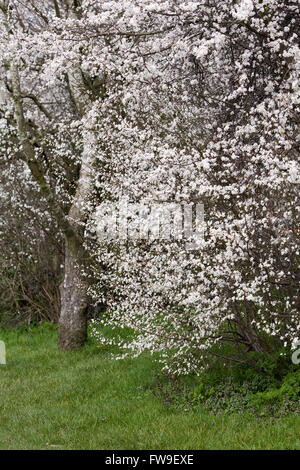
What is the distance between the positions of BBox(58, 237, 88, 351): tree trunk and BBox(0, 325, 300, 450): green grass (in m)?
0.27

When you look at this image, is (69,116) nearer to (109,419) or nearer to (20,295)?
(20,295)

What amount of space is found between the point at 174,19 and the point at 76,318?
4273mm

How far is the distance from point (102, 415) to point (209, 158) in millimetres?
2760

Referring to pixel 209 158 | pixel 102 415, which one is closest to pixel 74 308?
pixel 102 415

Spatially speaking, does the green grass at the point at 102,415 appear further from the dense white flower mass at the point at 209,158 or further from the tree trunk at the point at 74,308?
the dense white flower mass at the point at 209,158

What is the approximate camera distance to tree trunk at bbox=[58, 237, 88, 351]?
796 centimetres

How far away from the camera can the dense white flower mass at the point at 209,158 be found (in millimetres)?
4996

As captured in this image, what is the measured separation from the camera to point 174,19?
237 inches

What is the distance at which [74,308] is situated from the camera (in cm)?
798

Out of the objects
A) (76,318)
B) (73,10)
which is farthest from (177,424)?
(73,10)

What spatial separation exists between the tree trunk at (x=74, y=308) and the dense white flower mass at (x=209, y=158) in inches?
36.5

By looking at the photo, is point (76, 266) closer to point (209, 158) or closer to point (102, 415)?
point (102, 415)

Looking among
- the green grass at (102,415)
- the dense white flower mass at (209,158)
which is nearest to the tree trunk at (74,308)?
the green grass at (102,415)

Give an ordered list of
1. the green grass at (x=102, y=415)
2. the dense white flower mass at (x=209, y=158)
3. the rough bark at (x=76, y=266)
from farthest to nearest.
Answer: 1. the rough bark at (x=76, y=266)
2. the dense white flower mass at (x=209, y=158)
3. the green grass at (x=102, y=415)
